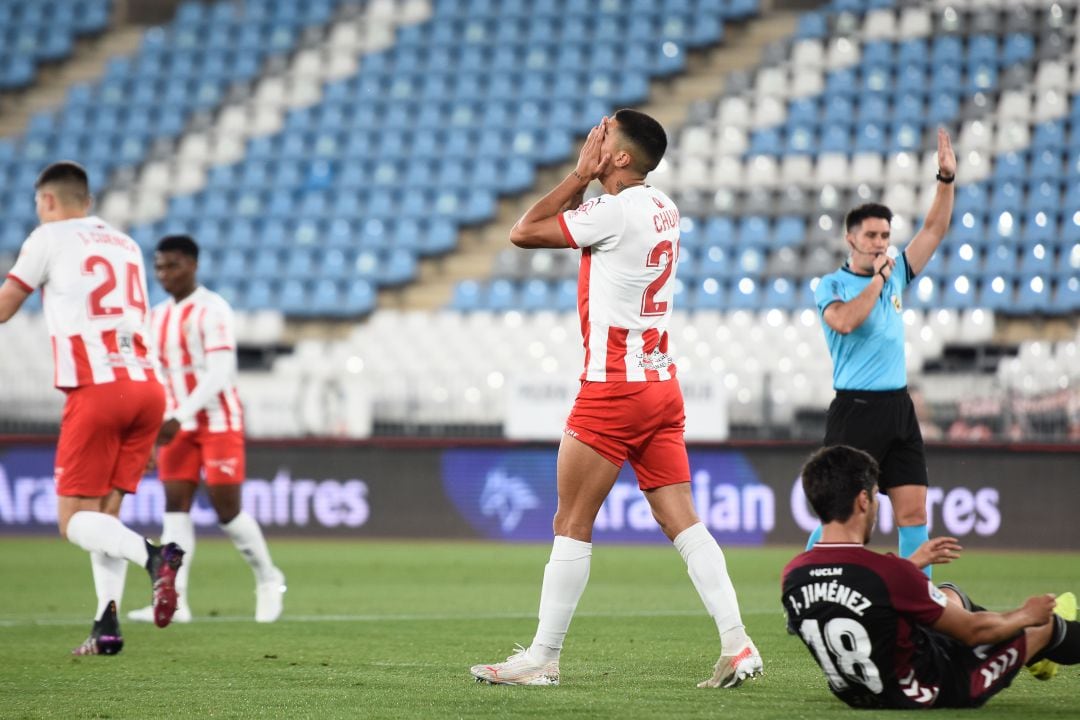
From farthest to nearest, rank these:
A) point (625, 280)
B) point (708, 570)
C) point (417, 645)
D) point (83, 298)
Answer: point (417, 645)
point (83, 298)
point (708, 570)
point (625, 280)

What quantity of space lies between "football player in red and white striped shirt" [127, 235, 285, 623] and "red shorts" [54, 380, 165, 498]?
158 cm

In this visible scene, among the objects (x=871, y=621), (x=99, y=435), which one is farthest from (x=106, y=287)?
(x=871, y=621)

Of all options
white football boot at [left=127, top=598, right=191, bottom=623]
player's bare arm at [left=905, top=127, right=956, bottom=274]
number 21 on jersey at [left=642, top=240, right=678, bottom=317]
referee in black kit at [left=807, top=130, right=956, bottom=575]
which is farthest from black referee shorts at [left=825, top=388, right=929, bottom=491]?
white football boot at [left=127, top=598, right=191, bottom=623]

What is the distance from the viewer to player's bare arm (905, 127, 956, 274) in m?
7.16

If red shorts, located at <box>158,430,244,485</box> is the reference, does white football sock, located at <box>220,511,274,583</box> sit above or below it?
below

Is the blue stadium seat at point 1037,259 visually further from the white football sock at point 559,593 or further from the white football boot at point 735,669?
the white football sock at point 559,593

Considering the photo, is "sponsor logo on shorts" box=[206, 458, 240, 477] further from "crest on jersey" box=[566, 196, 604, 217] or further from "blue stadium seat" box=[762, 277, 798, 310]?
"blue stadium seat" box=[762, 277, 798, 310]

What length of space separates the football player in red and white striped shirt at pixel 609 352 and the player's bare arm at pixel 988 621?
1027mm

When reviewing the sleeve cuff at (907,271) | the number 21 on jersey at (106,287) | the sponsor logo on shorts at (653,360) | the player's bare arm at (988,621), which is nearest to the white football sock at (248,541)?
the number 21 on jersey at (106,287)

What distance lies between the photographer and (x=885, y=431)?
23.6ft

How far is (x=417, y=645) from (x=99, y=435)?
72.7 inches

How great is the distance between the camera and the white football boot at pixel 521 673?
570 centimetres

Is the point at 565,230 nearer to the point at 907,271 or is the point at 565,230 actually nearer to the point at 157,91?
the point at 907,271

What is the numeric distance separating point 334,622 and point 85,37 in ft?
68.2
